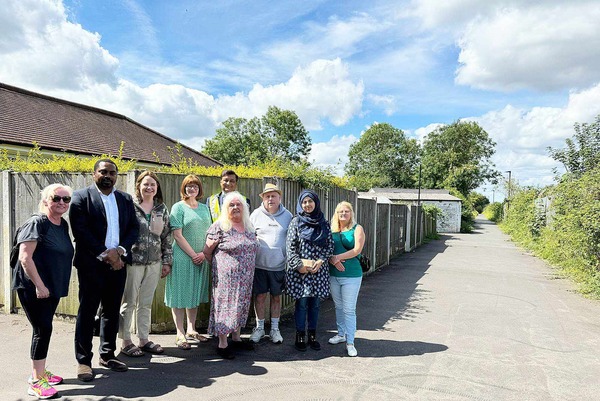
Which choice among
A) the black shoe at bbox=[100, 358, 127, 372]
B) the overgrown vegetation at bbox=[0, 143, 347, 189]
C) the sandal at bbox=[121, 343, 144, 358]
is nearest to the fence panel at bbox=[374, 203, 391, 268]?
the overgrown vegetation at bbox=[0, 143, 347, 189]

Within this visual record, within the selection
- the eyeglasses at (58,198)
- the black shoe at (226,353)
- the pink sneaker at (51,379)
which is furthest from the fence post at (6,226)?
the black shoe at (226,353)

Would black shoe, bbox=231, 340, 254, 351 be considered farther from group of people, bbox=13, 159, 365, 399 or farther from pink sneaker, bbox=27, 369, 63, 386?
pink sneaker, bbox=27, 369, 63, 386

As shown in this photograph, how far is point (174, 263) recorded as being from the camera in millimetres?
4809

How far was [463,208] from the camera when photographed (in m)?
40.7

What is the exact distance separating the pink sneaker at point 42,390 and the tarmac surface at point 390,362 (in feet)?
0.27

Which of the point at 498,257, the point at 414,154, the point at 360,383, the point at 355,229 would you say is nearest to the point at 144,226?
the point at 355,229

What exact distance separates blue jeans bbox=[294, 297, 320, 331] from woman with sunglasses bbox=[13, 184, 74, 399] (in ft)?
8.15

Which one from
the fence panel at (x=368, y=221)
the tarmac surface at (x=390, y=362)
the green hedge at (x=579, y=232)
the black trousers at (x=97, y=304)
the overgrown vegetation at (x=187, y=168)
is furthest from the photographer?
the fence panel at (x=368, y=221)

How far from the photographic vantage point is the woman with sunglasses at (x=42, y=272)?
11.3ft

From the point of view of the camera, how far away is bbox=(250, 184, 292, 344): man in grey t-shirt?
496 cm

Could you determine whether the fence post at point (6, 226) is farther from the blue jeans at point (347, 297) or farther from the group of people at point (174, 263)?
the blue jeans at point (347, 297)

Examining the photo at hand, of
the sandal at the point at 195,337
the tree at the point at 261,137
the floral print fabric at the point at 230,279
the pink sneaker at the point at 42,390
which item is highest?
the tree at the point at 261,137

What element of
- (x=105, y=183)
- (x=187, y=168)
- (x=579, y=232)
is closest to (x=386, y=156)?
(x=579, y=232)

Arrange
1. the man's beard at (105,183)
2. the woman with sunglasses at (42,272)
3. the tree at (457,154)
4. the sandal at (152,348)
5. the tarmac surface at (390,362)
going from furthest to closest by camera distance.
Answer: the tree at (457,154), the sandal at (152,348), the man's beard at (105,183), the tarmac surface at (390,362), the woman with sunglasses at (42,272)
